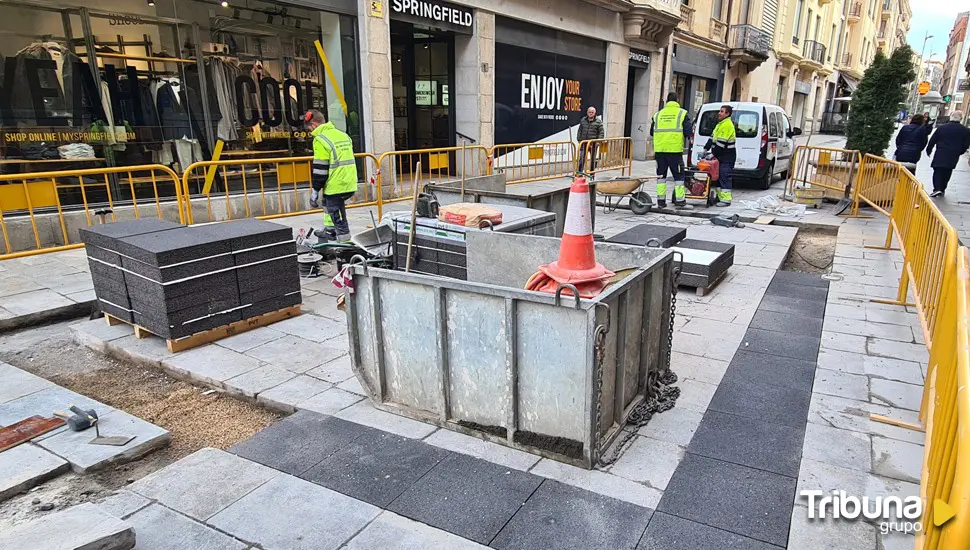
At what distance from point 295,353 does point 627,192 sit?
321 inches

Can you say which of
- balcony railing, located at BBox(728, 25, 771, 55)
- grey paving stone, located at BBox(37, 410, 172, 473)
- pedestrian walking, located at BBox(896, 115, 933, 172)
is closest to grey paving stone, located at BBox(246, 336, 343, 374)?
grey paving stone, located at BBox(37, 410, 172, 473)

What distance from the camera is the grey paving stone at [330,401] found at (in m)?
4.11

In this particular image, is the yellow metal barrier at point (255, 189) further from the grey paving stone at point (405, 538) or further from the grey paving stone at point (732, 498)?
the grey paving stone at point (732, 498)

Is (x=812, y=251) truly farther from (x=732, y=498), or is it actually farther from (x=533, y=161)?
(x=533, y=161)

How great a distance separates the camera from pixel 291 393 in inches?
171

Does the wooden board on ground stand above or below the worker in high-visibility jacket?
below

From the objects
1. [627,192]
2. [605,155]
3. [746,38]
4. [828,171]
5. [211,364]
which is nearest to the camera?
[211,364]

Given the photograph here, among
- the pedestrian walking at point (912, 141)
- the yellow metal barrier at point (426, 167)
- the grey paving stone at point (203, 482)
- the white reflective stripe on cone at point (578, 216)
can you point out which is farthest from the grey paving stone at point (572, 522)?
the pedestrian walking at point (912, 141)

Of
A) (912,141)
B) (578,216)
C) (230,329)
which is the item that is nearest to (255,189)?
(230,329)

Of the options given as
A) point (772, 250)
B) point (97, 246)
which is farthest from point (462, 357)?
point (772, 250)

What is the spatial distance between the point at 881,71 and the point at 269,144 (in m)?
13.2

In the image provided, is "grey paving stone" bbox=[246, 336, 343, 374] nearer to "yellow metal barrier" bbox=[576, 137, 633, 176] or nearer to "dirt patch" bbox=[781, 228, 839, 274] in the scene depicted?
"dirt patch" bbox=[781, 228, 839, 274]

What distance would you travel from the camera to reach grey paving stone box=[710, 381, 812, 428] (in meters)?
3.93

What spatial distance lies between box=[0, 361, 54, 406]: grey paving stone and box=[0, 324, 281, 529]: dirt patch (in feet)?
0.81
